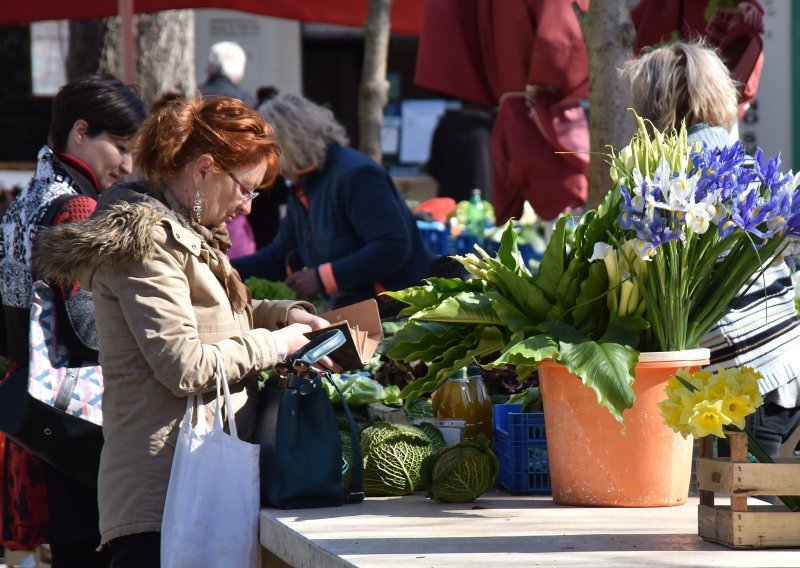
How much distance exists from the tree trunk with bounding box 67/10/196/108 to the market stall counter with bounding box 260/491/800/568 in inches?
204

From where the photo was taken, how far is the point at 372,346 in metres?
2.76

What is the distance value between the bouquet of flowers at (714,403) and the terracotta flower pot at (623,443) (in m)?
0.24

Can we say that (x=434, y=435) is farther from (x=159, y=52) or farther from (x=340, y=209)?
(x=159, y=52)

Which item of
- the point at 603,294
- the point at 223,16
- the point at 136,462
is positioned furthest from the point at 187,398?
the point at 223,16

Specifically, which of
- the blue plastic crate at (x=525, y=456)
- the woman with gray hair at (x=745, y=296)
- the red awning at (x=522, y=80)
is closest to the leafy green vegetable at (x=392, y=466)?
the blue plastic crate at (x=525, y=456)

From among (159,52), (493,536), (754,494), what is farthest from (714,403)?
(159,52)

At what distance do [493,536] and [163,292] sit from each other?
0.84 metres

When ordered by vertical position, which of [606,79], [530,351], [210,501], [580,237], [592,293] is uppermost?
[606,79]

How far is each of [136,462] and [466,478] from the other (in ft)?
2.30

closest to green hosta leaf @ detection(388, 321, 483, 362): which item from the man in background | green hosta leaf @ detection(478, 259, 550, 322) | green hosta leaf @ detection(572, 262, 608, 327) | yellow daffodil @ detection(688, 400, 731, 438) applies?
green hosta leaf @ detection(478, 259, 550, 322)

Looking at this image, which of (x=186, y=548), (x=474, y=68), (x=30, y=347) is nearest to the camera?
(x=186, y=548)

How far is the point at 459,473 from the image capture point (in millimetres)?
2504

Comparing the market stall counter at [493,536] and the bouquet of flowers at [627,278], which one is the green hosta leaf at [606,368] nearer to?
the bouquet of flowers at [627,278]

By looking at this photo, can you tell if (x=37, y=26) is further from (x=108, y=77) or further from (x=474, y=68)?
(x=108, y=77)
